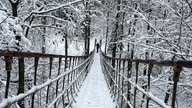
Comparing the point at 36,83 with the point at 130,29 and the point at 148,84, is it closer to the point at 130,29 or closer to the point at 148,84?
the point at 130,29

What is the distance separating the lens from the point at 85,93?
976 centimetres

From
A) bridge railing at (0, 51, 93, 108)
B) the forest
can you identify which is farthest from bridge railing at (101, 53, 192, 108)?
bridge railing at (0, 51, 93, 108)

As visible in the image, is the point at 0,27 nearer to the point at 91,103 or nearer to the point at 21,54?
the point at 91,103

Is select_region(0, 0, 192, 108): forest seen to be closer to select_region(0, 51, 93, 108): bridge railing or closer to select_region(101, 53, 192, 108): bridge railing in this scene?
select_region(101, 53, 192, 108): bridge railing

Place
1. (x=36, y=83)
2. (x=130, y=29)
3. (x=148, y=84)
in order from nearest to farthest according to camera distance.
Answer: (x=148, y=84)
(x=36, y=83)
(x=130, y=29)

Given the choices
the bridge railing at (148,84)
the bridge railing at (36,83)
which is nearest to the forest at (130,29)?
the bridge railing at (148,84)

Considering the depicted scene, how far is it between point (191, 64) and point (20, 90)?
7.13 meters

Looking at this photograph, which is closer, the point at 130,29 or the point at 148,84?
the point at 148,84

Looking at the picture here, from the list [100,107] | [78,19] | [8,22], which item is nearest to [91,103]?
[100,107]

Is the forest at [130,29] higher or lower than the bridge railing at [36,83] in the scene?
higher

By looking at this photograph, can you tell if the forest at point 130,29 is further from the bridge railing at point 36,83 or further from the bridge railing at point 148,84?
the bridge railing at point 36,83

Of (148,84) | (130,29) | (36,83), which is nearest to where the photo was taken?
(148,84)

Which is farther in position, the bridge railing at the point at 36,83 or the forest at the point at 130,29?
the forest at the point at 130,29

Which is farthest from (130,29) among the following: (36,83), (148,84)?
(148,84)
